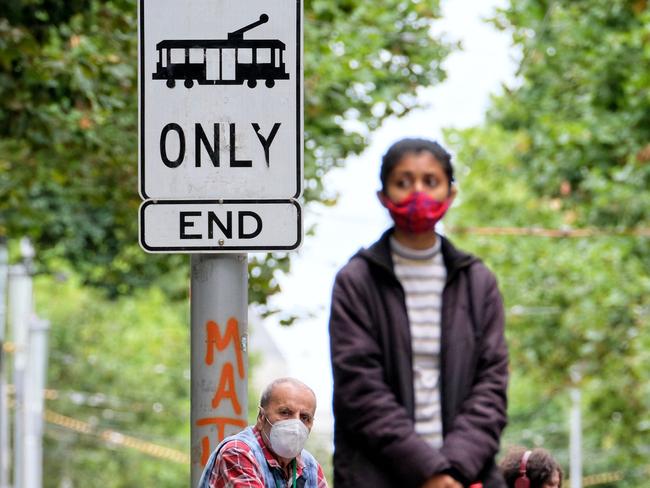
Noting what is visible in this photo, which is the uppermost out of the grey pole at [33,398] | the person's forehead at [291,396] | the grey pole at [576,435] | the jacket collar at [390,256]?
the jacket collar at [390,256]

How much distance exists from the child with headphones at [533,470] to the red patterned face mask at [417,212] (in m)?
2.71

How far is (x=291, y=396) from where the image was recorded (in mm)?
5820

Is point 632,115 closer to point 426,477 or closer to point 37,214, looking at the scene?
point 37,214

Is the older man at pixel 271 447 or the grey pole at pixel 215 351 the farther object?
the grey pole at pixel 215 351

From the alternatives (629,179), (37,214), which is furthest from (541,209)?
(37,214)

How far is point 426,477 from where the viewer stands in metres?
4.66

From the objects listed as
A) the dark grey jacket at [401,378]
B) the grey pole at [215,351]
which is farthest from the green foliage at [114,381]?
the dark grey jacket at [401,378]

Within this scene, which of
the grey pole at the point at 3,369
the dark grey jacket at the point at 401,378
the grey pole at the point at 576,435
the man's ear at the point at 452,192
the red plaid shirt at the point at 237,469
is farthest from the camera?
the grey pole at the point at 576,435

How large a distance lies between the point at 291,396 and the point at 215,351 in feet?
1.27

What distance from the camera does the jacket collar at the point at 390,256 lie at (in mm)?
4840

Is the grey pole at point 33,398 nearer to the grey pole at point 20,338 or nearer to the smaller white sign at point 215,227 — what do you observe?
the grey pole at point 20,338

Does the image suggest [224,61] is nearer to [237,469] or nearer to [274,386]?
[274,386]

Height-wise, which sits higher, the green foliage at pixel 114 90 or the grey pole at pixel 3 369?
the green foliage at pixel 114 90

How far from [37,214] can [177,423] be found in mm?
40524
